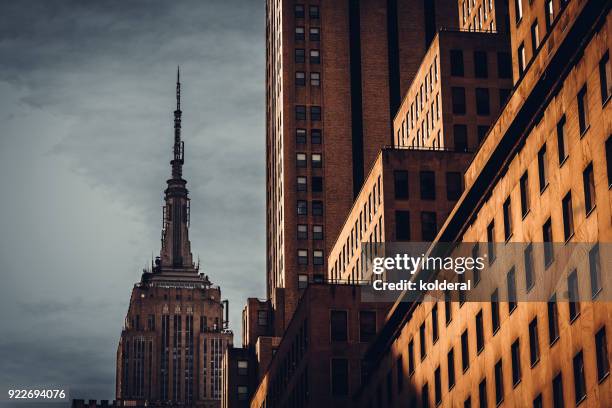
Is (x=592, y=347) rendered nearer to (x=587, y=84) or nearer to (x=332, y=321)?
(x=587, y=84)

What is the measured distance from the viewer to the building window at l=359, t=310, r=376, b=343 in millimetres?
120938

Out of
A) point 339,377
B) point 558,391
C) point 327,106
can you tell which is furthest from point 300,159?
point 558,391

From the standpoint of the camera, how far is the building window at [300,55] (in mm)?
182500

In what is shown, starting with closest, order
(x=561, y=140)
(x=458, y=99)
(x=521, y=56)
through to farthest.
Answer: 1. (x=561, y=140)
2. (x=521, y=56)
3. (x=458, y=99)

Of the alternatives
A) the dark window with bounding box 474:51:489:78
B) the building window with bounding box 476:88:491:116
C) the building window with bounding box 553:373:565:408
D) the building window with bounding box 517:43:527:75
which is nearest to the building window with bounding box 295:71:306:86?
the dark window with bounding box 474:51:489:78

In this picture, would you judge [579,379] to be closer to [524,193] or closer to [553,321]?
[553,321]

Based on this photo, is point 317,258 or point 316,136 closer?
point 317,258

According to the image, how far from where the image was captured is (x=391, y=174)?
411 ft

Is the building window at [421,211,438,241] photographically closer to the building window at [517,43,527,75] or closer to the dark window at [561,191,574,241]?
the building window at [517,43,527,75]

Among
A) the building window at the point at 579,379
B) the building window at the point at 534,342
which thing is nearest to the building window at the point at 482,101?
the building window at the point at 534,342

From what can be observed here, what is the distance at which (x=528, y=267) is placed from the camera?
71812 mm

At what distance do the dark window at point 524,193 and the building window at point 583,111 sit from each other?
769 cm

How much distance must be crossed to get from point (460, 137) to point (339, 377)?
24.4 metres

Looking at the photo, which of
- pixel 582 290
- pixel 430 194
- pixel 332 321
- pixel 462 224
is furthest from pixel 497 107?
pixel 582 290
